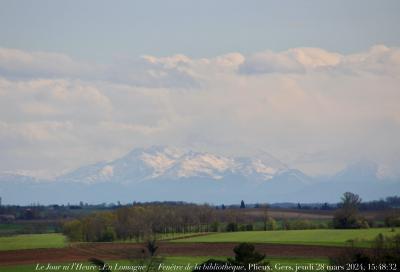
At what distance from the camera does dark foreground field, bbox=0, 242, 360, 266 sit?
92000 mm

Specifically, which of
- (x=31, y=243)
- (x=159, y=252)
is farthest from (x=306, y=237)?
(x=31, y=243)

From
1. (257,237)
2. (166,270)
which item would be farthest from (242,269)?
(257,237)

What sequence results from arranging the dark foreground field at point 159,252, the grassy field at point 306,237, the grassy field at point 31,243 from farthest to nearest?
the grassy field at point 31,243 < the grassy field at point 306,237 < the dark foreground field at point 159,252

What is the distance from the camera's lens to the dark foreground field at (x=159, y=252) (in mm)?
92000

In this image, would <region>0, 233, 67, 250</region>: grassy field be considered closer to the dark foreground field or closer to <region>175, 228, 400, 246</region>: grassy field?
the dark foreground field

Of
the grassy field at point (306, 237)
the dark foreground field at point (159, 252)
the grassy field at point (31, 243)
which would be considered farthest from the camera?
the grassy field at point (31, 243)

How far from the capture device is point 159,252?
97312mm

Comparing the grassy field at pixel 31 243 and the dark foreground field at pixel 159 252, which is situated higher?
the grassy field at pixel 31 243

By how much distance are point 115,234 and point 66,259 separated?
5229cm

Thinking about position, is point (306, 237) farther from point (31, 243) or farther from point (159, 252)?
point (31, 243)

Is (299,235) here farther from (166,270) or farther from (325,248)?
(166,270)

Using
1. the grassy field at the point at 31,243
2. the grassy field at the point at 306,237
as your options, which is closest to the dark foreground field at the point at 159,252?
the grassy field at the point at 306,237

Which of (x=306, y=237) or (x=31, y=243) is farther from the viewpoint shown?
(x=31, y=243)

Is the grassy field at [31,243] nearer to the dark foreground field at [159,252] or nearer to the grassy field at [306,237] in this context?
the dark foreground field at [159,252]
